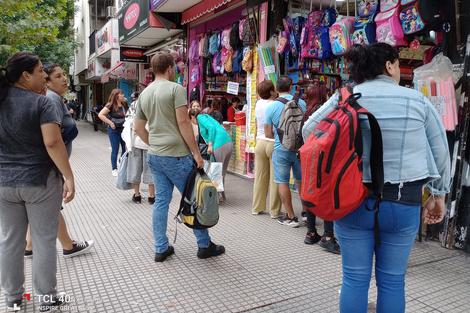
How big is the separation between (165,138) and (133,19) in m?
7.84

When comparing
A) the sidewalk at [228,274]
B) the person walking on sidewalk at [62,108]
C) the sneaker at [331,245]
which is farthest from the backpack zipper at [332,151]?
the sneaker at [331,245]

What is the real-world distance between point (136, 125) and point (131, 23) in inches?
301

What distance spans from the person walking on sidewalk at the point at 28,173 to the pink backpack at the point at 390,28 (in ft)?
11.7

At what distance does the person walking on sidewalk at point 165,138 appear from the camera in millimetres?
3566

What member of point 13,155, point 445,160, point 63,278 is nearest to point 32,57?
point 13,155

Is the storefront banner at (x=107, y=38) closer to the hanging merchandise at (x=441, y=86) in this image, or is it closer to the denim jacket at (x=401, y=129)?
the hanging merchandise at (x=441, y=86)

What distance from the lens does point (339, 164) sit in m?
1.91

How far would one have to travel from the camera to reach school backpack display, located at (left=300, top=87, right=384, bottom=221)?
1909 mm

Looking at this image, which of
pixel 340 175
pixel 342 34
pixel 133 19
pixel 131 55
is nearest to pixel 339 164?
pixel 340 175

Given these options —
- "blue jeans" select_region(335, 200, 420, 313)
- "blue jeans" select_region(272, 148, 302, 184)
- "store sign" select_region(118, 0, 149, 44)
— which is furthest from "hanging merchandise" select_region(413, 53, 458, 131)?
"store sign" select_region(118, 0, 149, 44)

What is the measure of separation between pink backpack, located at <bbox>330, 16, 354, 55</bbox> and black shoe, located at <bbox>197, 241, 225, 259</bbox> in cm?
295

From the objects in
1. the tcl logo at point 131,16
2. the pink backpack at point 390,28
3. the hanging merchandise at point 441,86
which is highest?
the tcl logo at point 131,16

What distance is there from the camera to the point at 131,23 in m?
10.5

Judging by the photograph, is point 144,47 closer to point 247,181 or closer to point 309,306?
point 247,181
